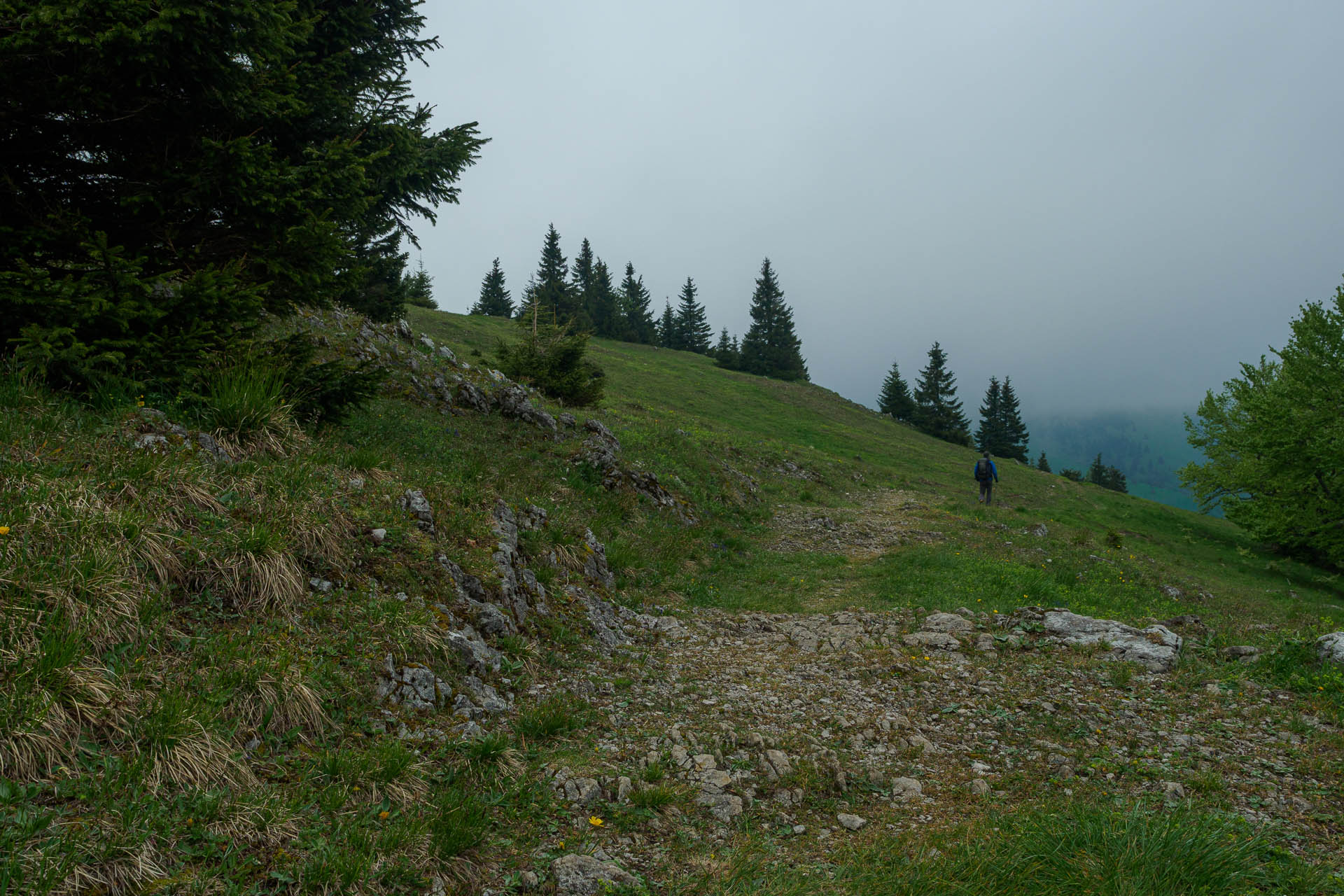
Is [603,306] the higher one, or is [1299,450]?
[603,306]

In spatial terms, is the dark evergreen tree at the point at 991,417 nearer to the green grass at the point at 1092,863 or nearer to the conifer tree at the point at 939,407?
the conifer tree at the point at 939,407

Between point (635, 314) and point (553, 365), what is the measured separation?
221 ft

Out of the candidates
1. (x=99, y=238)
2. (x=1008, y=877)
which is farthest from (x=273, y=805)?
(x=99, y=238)

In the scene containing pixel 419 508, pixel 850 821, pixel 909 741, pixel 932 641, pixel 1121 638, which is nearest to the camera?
pixel 850 821

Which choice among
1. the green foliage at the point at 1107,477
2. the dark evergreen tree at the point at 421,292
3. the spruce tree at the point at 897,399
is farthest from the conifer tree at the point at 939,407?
the dark evergreen tree at the point at 421,292

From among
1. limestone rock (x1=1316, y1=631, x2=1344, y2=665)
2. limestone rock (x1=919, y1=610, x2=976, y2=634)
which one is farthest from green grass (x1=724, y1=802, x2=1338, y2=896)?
limestone rock (x1=919, y1=610, x2=976, y2=634)

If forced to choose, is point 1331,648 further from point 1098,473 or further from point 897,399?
point 1098,473

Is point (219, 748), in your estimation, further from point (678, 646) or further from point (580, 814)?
point (678, 646)

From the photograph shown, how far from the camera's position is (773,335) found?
8225 centimetres

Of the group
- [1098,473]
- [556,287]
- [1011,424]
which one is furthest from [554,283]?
[1098,473]

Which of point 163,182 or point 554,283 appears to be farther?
point 554,283

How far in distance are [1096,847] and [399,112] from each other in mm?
13420

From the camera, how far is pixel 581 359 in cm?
2219

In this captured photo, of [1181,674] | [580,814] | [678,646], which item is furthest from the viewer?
[678,646]
